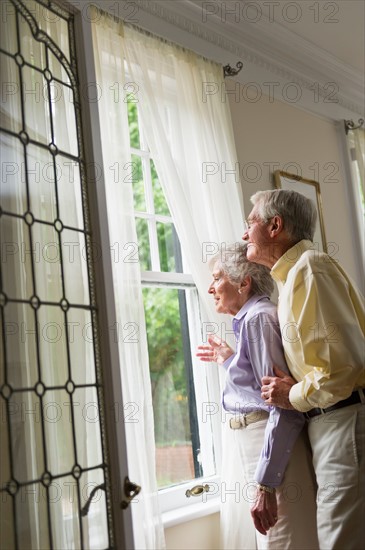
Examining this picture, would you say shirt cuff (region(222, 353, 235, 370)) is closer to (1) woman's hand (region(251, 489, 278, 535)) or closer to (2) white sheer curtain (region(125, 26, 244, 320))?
(2) white sheer curtain (region(125, 26, 244, 320))

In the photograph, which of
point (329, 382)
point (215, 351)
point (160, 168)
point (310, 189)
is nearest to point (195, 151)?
point (160, 168)

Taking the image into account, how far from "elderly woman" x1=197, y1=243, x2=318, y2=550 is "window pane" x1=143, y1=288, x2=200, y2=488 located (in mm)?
300

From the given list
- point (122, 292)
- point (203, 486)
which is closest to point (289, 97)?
point (122, 292)

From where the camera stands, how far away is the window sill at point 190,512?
10.1 ft

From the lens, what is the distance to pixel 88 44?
2.51 m

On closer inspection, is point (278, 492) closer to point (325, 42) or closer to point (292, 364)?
point (292, 364)

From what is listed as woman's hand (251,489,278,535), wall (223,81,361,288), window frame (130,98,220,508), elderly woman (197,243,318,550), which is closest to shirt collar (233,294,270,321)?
elderly woman (197,243,318,550)

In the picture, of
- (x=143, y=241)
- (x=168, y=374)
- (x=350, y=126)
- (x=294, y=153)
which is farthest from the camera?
(x=143, y=241)

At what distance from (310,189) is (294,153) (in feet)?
0.82

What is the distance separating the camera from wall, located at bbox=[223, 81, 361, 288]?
3975 mm

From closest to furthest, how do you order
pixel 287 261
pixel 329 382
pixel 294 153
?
1. pixel 329 382
2. pixel 287 261
3. pixel 294 153

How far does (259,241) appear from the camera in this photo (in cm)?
290

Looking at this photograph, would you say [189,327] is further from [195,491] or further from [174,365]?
[195,491]

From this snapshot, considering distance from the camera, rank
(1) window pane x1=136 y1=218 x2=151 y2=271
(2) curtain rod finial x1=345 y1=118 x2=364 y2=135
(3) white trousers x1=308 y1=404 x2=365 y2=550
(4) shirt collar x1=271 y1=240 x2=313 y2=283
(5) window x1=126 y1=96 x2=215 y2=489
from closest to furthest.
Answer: (3) white trousers x1=308 y1=404 x2=365 y2=550 < (4) shirt collar x1=271 y1=240 x2=313 y2=283 < (5) window x1=126 y1=96 x2=215 y2=489 < (2) curtain rod finial x1=345 y1=118 x2=364 y2=135 < (1) window pane x1=136 y1=218 x2=151 y2=271
